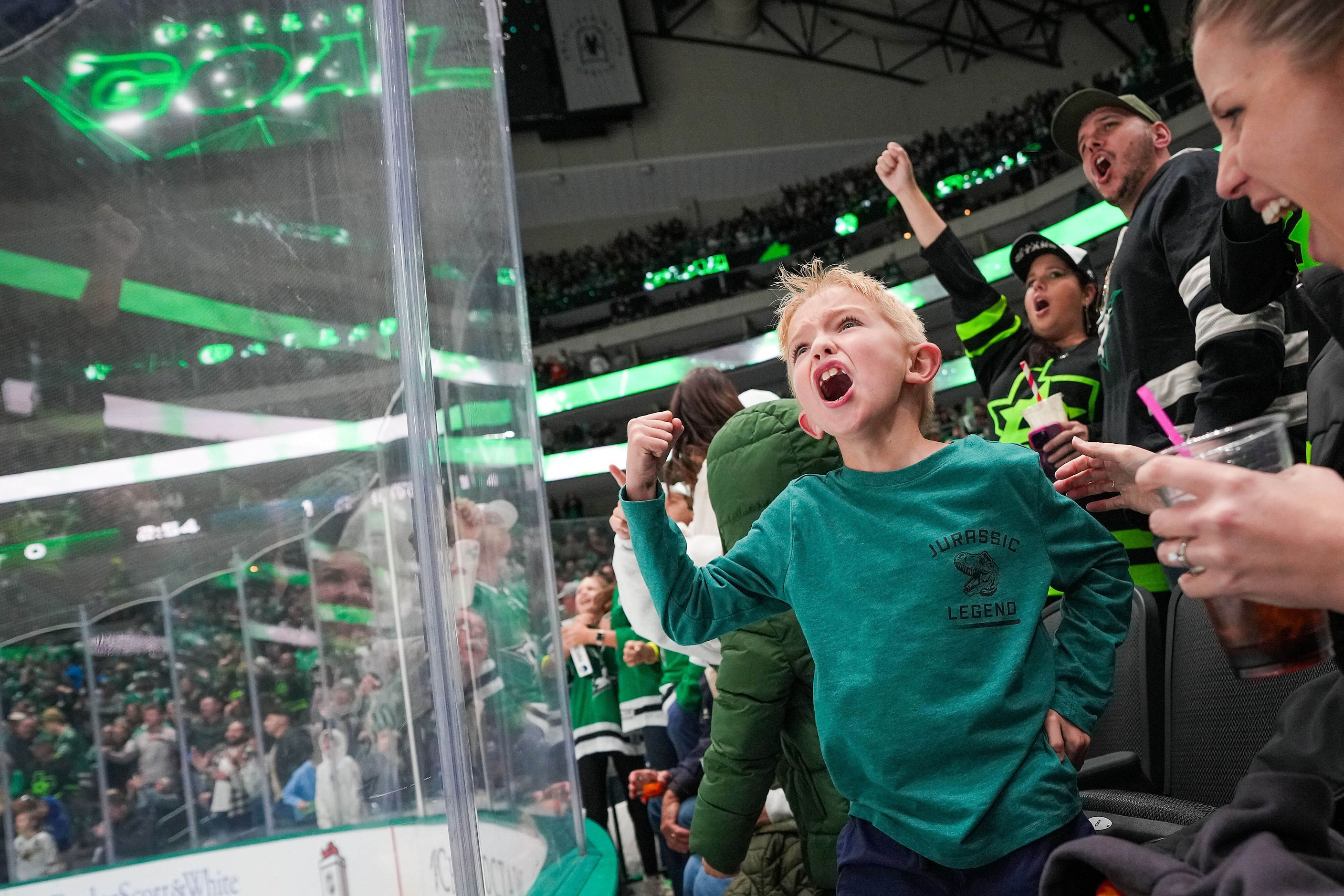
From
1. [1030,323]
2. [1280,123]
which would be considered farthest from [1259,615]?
[1030,323]

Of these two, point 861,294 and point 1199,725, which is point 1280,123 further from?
point 1199,725

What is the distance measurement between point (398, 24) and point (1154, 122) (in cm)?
166

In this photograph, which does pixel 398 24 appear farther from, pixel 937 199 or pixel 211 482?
pixel 937 199

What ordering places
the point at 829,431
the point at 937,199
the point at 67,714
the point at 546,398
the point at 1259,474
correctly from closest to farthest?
the point at 1259,474
the point at 829,431
the point at 67,714
the point at 937,199
the point at 546,398

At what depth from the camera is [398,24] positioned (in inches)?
51.4

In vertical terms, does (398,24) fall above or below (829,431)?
above

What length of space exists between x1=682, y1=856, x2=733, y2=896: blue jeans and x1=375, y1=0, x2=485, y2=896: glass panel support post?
2.70ft

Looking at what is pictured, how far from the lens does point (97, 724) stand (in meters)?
1.44

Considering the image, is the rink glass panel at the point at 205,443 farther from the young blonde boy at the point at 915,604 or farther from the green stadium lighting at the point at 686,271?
the green stadium lighting at the point at 686,271

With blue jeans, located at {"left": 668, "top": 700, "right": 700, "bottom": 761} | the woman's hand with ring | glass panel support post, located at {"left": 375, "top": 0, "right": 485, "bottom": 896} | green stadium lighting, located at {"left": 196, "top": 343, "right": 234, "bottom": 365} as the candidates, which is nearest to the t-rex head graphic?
the woman's hand with ring

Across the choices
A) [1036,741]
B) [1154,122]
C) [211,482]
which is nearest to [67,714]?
[211,482]

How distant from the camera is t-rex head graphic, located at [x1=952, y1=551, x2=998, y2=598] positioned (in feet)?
3.64

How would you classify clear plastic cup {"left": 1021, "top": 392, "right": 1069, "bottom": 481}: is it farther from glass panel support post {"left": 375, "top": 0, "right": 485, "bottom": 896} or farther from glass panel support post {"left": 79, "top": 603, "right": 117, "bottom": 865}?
glass panel support post {"left": 79, "top": 603, "right": 117, "bottom": 865}

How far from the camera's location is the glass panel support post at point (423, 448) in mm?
1160
